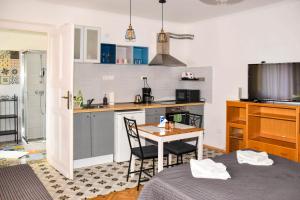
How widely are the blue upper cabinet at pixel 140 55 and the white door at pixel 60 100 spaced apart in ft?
5.42

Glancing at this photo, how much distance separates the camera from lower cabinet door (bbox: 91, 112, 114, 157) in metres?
4.38

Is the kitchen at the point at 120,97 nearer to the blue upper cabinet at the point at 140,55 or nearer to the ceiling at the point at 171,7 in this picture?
the blue upper cabinet at the point at 140,55

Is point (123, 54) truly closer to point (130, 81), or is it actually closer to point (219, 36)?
point (130, 81)

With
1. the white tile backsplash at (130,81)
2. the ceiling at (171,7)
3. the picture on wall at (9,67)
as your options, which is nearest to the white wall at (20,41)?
the picture on wall at (9,67)

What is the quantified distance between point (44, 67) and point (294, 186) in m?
5.61

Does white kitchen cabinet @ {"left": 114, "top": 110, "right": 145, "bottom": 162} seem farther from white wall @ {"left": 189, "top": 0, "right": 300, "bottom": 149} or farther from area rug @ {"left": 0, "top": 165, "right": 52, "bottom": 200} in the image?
white wall @ {"left": 189, "top": 0, "right": 300, "bottom": 149}

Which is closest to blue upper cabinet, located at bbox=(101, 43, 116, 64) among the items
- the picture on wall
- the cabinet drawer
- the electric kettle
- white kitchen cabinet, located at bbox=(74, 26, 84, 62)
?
white kitchen cabinet, located at bbox=(74, 26, 84, 62)

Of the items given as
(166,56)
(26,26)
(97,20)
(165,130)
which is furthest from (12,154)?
(166,56)

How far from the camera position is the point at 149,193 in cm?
224

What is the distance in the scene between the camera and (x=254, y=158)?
2.58m

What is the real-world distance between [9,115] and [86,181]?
335 centimetres

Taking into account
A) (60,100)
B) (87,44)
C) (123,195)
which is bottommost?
(123,195)

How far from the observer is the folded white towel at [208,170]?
2174mm

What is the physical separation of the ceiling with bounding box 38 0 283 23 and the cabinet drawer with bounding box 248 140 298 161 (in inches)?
86.3
